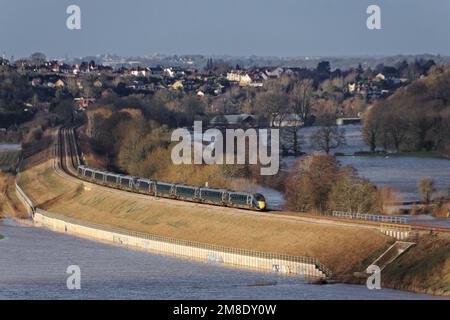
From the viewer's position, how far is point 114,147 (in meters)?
128

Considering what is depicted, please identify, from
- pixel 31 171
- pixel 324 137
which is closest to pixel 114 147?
pixel 31 171

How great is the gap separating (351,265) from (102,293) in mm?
9342

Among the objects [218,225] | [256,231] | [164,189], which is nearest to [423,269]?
[256,231]

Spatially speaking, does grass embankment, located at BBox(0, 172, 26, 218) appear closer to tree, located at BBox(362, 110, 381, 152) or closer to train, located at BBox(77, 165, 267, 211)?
train, located at BBox(77, 165, 267, 211)

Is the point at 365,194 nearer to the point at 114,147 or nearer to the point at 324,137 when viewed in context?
the point at 114,147

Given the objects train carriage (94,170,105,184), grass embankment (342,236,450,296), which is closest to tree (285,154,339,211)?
train carriage (94,170,105,184)

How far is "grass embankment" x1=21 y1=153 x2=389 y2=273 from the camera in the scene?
62969mm

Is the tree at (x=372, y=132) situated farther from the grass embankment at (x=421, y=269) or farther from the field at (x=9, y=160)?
the grass embankment at (x=421, y=269)

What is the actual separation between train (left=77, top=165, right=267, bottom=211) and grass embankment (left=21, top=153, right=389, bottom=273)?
714 mm

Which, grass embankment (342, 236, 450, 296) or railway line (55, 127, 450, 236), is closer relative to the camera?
grass embankment (342, 236, 450, 296)

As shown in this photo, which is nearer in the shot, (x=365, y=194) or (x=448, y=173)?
(x=365, y=194)

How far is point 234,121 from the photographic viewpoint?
181250 mm

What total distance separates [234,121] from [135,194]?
94.9 meters

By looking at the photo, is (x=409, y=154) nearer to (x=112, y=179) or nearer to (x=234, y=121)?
(x=112, y=179)
